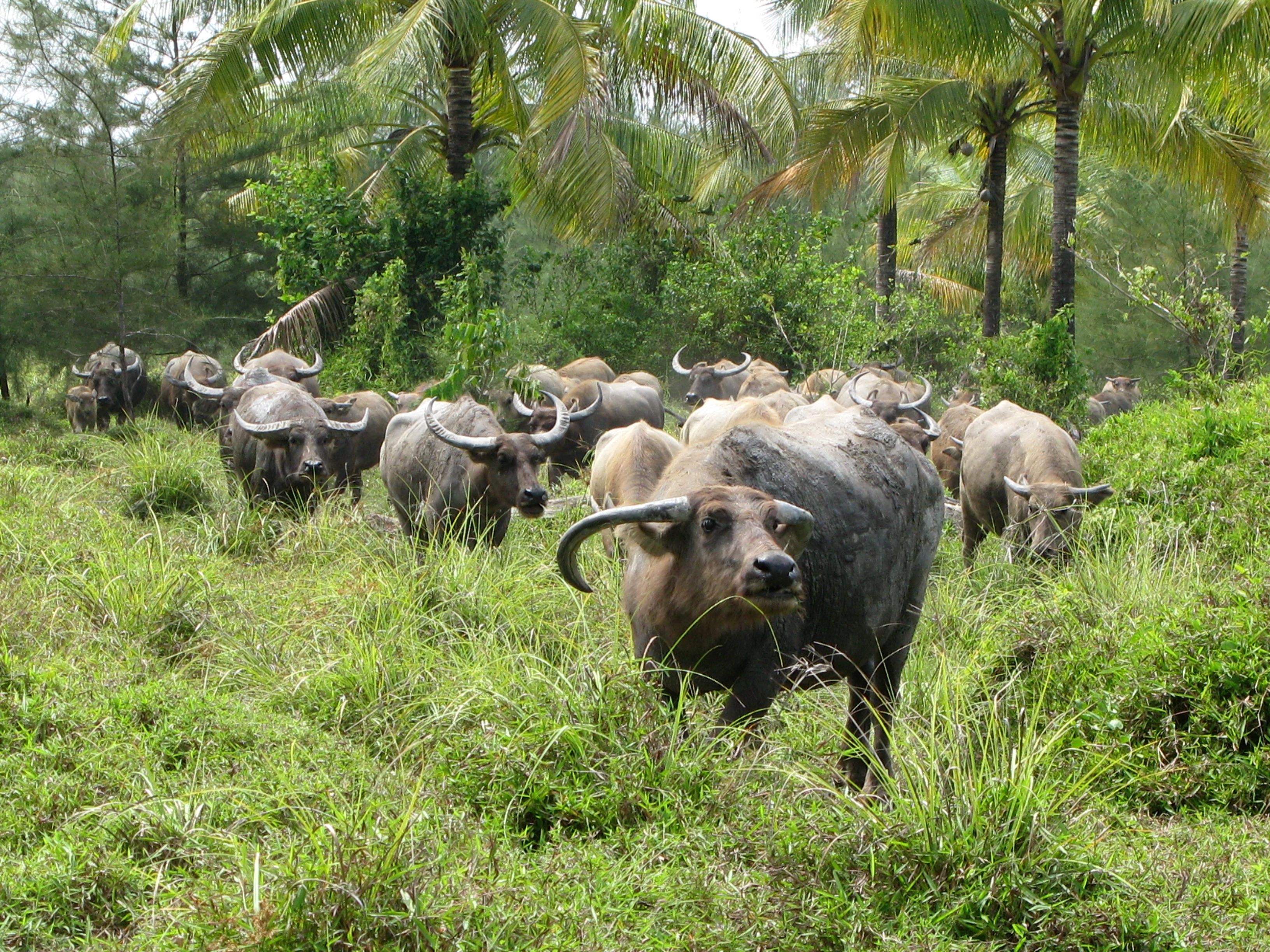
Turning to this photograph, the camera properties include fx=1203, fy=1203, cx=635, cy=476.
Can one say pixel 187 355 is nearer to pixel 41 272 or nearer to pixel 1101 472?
pixel 41 272

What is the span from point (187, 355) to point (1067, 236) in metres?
12.4

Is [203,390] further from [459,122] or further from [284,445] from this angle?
[459,122]

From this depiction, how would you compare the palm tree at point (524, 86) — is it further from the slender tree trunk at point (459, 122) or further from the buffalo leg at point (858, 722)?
the buffalo leg at point (858, 722)

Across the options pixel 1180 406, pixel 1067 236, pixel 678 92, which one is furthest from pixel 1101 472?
pixel 678 92

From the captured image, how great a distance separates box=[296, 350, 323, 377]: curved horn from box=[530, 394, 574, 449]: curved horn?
15.8 feet

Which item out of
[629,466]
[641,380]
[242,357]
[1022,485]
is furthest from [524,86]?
[629,466]

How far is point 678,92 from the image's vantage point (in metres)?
16.5

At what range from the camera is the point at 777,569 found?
404 cm

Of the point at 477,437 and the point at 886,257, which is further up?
the point at 886,257

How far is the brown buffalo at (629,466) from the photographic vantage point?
7238mm

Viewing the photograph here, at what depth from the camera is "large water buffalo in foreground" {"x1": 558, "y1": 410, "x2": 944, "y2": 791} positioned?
4371 mm

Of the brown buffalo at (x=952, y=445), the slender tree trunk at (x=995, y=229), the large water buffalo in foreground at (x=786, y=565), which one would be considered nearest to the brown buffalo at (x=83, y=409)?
the brown buffalo at (x=952, y=445)

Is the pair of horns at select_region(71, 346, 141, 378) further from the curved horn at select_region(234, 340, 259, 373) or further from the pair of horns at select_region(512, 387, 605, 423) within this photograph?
the pair of horns at select_region(512, 387, 605, 423)

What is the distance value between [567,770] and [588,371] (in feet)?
42.1
